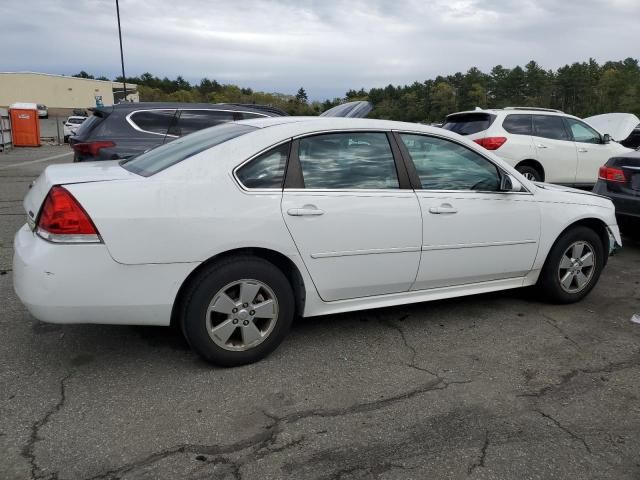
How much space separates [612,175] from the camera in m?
6.39

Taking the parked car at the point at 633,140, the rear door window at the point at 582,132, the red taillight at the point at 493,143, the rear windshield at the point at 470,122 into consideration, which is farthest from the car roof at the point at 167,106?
the parked car at the point at 633,140

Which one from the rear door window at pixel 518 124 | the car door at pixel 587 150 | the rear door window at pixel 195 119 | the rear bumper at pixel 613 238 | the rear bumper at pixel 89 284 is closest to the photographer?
the rear bumper at pixel 89 284

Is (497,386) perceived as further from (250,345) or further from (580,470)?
(250,345)

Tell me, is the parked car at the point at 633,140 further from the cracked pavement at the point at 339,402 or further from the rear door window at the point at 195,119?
the cracked pavement at the point at 339,402

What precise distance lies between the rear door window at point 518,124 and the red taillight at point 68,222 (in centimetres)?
775

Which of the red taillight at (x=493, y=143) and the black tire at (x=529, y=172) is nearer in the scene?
the red taillight at (x=493, y=143)

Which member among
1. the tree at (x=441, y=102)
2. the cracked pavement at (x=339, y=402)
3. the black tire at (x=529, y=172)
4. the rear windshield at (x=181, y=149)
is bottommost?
the cracked pavement at (x=339, y=402)

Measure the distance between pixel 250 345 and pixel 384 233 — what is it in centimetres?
113

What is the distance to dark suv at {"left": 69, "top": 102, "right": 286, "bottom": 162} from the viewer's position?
695 centimetres

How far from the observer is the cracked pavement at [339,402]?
2.47 meters

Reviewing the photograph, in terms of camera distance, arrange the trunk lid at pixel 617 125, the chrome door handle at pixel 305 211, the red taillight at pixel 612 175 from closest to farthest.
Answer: the chrome door handle at pixel 305 211, the red taillight at pixel 612 175, the trunk lid at pixel 617 125

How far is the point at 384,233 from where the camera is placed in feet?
11.7

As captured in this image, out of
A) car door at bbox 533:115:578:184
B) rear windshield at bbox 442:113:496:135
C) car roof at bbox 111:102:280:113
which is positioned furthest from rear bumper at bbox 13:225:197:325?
car door at bbox 533:115:578:184

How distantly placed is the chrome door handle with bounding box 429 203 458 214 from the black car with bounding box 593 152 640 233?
3373 mm
